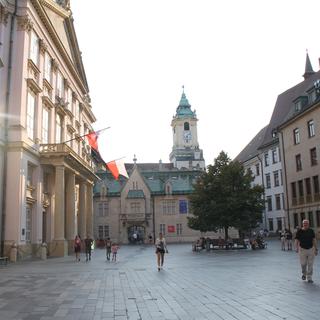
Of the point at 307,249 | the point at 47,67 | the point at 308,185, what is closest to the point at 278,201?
the point at 308,185

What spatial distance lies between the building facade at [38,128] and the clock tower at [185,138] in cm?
10584

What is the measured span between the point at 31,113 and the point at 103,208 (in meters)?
39.6

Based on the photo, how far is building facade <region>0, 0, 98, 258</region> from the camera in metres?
28.3

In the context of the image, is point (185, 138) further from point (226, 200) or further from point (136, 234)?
point (226, 200)

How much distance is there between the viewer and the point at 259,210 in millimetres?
40438

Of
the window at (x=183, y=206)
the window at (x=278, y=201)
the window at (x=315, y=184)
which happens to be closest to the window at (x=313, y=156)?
the window at (x=315, y=184)

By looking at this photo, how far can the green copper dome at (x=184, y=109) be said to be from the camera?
15400 centimetres

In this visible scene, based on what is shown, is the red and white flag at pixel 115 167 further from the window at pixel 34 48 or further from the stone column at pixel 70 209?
the window at pixel 34 48

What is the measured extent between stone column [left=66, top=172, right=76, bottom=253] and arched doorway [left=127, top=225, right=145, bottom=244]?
29.4 m

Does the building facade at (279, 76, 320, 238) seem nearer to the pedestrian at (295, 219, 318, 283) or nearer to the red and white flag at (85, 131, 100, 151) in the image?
the red and white flag at (85, 131, 100, 151)

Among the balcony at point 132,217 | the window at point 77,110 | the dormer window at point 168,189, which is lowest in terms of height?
the balcony at point 132,217

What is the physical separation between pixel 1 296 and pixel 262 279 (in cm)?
823

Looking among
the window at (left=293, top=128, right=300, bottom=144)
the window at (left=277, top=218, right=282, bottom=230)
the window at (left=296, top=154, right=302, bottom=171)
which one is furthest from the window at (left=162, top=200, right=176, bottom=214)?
the window at (left=293, top=128, right=300, bottom=144)

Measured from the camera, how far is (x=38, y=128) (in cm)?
3253
